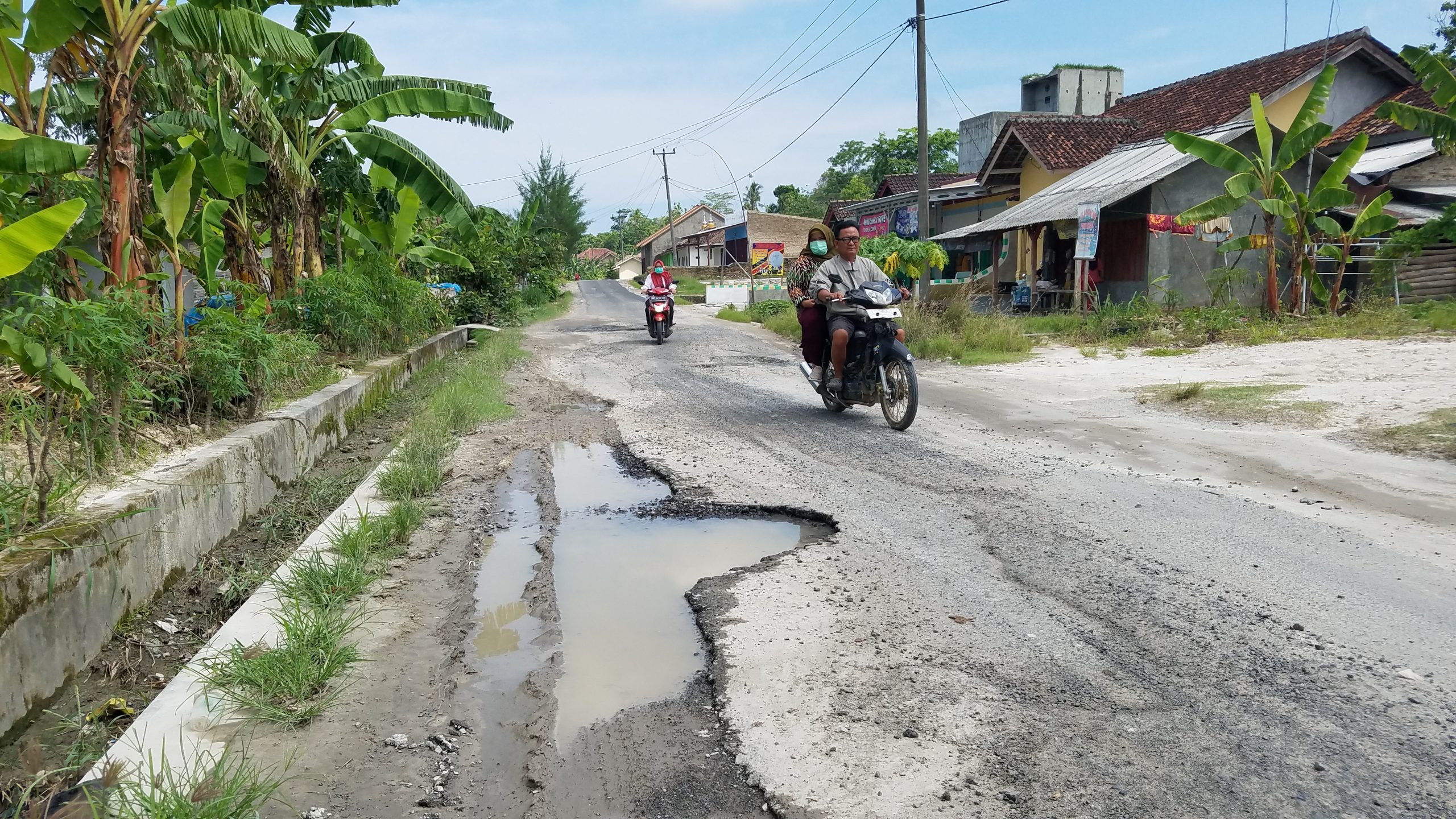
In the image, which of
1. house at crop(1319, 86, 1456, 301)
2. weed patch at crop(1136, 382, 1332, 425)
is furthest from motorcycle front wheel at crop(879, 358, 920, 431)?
house at crop(1319, 86, 1456, 301)

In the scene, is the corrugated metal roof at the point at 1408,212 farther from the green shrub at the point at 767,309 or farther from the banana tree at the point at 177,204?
the banana tree at the point at 177,204

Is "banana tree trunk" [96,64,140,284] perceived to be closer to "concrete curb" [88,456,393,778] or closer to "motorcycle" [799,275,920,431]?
"concrete curb" [88,456,393,778]

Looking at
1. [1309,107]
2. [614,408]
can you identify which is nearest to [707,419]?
[614,408]

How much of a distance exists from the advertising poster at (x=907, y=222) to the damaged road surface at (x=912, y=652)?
24710 millimetres

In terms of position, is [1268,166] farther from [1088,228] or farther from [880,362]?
[880,362]

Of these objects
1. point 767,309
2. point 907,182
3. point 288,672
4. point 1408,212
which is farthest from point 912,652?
point 907,182

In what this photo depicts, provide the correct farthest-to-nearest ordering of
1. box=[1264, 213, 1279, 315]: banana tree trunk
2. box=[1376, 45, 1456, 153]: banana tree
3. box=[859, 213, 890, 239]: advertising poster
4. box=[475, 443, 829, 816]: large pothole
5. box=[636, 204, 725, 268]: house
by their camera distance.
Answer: box=[636, 204, 725, 268]: house → box=[859, 213, 890, 239]: advertising poster → box=[1264, 213, 1279, 315]: banana tree trunk → box=[1376, 45, 1456, 153]: banana tree → box=[475, 443, 829, 816]: large pothole

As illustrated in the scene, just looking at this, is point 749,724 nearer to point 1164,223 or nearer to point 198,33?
point 198,33

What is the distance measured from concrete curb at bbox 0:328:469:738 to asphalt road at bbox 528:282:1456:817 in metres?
2.29

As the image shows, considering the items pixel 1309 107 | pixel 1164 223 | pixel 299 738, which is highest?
pixel 1309 107

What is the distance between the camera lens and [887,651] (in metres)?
3.18

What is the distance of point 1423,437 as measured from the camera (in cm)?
605

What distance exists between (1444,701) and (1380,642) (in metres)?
0.43

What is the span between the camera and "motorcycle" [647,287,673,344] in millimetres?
17578
